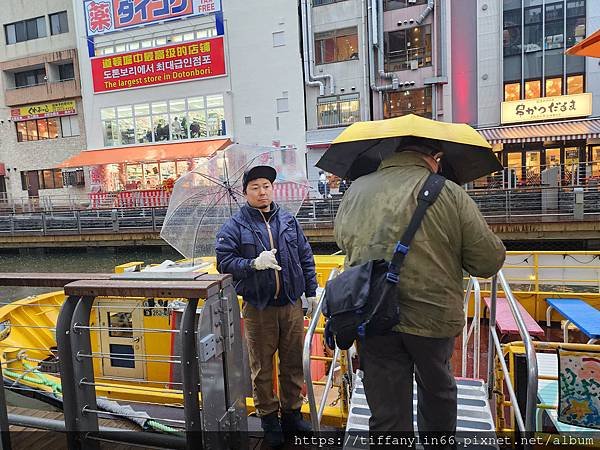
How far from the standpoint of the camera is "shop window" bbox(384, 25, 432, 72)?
2089 cm

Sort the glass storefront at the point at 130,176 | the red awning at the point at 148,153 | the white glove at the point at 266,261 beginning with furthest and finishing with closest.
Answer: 1. the glass storefront at the point at 130,176
2. the red awning at the point at 148,153
3. the white glove at the point at 266,261

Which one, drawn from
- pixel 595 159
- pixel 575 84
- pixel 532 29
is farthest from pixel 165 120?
pixel 595 159

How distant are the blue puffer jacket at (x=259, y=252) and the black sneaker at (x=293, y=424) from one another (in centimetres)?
71

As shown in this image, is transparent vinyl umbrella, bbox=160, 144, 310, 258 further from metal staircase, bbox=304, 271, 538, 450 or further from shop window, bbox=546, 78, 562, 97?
shop window, bbox=546, 78, 562, 97

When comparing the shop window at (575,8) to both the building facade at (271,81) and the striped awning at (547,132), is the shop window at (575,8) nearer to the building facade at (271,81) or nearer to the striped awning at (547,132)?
the building facade at (271,81)

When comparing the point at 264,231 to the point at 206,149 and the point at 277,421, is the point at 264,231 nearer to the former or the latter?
the point at 277,421

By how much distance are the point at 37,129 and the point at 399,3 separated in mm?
22373

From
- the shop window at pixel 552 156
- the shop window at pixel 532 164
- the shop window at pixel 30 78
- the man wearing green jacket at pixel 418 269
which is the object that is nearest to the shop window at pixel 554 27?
the shop window at pixel 552 156

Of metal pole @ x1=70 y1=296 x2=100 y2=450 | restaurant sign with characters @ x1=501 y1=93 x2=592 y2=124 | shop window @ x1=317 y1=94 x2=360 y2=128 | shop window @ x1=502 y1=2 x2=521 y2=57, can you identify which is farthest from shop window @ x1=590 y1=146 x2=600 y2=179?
metal pole @ x1=70 y1=296 x2=100 y2=450

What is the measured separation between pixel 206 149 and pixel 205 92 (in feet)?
10.9

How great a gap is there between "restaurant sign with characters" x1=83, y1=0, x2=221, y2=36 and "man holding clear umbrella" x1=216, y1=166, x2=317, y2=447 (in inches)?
897

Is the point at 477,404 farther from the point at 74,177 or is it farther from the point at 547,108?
the point at 74,177

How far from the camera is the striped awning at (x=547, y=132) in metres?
17.5

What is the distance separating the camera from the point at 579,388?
2252 mm
